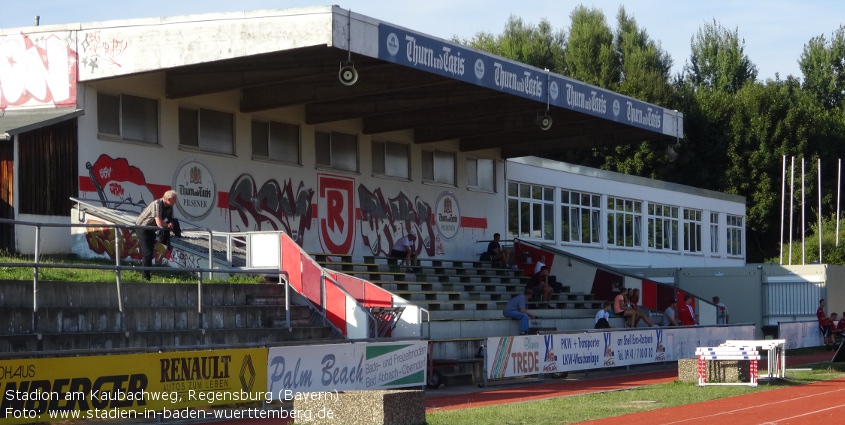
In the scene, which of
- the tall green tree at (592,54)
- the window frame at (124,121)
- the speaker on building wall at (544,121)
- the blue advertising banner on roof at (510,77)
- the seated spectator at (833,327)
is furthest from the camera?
the tall green tree at (592,54)

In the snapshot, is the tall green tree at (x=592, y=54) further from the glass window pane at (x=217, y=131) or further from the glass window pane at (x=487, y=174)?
the glass window pane at (x=217, y=131)

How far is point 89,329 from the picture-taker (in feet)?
57.0

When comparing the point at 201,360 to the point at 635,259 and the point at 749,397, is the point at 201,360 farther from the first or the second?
the point at 635,259

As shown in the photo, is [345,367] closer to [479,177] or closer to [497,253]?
[497,253]

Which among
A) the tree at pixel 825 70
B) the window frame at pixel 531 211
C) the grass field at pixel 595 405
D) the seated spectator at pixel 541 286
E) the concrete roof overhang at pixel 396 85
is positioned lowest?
the grass field at pixel 595 405

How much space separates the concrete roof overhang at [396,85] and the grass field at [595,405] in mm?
8312

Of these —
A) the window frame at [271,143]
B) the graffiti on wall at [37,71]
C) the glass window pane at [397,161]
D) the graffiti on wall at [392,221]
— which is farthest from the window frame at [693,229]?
the graffiti on wall at [37,71]

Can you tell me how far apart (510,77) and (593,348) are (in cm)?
709

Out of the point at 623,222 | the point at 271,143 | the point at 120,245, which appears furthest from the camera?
the point at 623,222

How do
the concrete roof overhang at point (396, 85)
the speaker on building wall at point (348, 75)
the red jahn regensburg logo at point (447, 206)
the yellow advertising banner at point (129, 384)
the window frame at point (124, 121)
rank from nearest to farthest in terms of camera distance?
1. the yellow advertising banner at point (129, 384)
2. the concrete roof overhang at point (396, 85)
3. the speaker on building wall at point (348, 75)
4. the window frame at point (124, 121)
5. the red jahn regensburg logo at point (447, 206)

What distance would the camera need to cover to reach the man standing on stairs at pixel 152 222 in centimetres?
1936

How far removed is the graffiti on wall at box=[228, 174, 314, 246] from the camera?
27250mm

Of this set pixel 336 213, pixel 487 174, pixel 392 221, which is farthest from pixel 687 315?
pixel 336 213

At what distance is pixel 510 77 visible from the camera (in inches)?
1115
